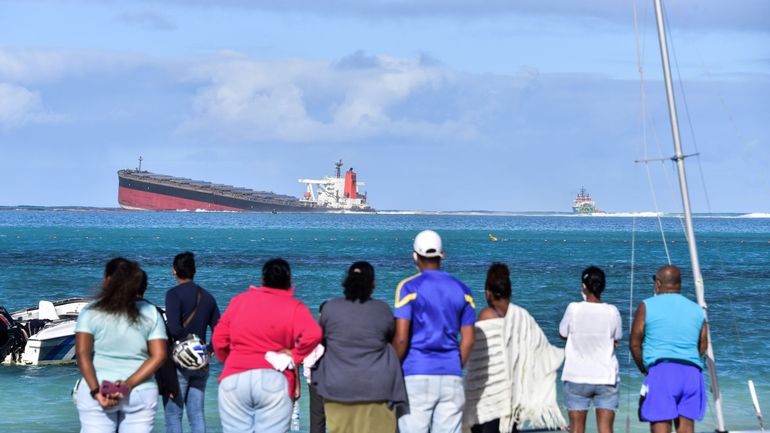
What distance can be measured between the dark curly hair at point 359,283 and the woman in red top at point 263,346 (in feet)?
0.90

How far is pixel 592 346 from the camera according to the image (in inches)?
282

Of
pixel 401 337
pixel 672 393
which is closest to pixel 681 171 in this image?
pixel 672 393

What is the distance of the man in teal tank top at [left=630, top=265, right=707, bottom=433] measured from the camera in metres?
6.87

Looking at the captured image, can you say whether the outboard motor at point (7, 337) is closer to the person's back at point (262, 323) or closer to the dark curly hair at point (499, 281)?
the person's back at point (262, 323)

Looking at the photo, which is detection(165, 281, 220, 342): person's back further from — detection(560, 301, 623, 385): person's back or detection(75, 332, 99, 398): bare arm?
detection(560, 301, 623, 385): person's back

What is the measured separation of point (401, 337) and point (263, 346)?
2.53 ft

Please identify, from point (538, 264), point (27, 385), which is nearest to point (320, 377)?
point (27, 385)

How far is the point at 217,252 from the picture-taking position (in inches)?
2431

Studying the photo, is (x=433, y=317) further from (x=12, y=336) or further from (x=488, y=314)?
(x=12, y=336)

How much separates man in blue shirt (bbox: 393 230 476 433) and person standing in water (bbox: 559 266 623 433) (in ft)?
3.43

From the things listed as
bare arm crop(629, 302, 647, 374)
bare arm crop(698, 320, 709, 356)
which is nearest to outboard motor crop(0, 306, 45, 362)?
bare arm crop(629, 302, 647, 374)

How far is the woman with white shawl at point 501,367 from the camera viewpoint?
6.71m

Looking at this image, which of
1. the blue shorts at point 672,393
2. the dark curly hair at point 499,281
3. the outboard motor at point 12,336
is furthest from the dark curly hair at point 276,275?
the outboard motor at point 12,336

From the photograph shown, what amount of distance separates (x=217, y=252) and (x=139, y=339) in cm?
5644
